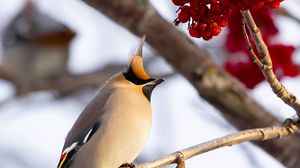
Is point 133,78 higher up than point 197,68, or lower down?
lower down

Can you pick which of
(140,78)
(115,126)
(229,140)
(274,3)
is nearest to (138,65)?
(140,78)

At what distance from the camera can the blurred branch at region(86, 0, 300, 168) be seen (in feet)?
10.7

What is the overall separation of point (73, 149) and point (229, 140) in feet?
3.79

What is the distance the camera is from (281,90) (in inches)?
93.6

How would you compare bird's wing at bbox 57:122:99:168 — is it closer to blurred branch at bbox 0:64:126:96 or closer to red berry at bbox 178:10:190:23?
red berry at bbox 178:10:190:23

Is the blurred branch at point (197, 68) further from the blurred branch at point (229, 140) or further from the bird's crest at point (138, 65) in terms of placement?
the blurred branch at point (229, 140)

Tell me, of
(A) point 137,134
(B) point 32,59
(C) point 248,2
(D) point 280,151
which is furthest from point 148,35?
(B) point 32,59

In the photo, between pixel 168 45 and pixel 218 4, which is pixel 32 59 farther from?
pixel 218 4

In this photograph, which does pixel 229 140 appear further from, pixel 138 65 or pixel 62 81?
pixel 62 81

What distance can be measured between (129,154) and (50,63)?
8.68 feet

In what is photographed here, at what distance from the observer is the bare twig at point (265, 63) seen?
214cm

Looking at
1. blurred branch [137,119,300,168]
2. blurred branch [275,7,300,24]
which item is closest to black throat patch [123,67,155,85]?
blurred branch [275,7,300,24]

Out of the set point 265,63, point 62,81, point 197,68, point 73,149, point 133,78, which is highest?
point 265,63

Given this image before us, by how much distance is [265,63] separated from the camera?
2258 mm
